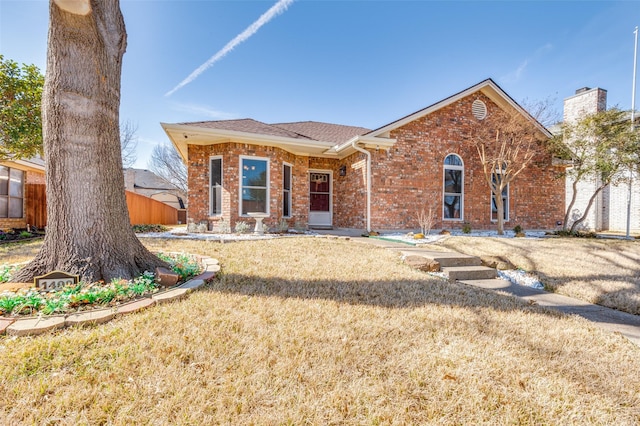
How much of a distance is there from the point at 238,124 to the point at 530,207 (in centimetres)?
1162

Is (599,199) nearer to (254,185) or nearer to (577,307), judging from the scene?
(577,307)

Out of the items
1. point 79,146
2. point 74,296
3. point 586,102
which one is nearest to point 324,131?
point 79,146

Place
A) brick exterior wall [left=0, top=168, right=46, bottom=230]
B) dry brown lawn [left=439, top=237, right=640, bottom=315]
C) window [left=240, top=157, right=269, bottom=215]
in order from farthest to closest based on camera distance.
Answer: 1. brick exterior wall [left=0, top=168, right=46, bottom=230]
2. window [left=240, top=157, right=269, bottom=215]
3. dry brown lawn [left=439, top=237, right=640, bottom=315]

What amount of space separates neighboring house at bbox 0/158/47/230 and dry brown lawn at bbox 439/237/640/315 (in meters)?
14.1

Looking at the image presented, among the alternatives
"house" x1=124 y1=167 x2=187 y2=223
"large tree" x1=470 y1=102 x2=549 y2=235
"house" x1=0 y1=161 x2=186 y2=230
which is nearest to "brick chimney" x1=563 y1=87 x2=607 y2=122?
"large tree" x1=470 y1=102 x2=549 y2=235

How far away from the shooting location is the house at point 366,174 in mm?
8625

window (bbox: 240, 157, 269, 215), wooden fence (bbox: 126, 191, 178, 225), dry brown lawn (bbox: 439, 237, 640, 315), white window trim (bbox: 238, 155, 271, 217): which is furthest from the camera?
wooden fence (bbox: 126, 191, 178, 225)

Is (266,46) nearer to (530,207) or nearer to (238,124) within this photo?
(238,124)

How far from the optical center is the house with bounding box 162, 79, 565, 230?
28.3 ft

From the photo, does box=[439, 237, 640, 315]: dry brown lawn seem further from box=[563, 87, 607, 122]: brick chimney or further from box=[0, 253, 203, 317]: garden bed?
box=[563, 87, 607, 122]: brick chimney

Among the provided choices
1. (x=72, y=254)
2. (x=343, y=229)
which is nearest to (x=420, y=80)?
(x=343, y=229)

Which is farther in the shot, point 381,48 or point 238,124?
point 381,48

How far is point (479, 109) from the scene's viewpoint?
10344mm

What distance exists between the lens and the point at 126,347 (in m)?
1.85
